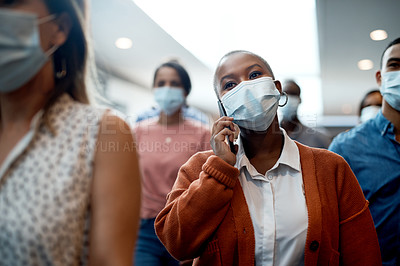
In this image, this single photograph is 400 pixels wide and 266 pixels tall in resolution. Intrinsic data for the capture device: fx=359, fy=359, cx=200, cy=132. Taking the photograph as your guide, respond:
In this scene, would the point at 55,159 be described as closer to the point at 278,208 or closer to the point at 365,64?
the point at 278,208

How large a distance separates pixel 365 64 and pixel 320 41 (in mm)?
1157

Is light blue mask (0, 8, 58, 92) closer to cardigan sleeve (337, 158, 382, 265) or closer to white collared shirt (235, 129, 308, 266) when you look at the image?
white collared shirt (235, 129, 308, 266)

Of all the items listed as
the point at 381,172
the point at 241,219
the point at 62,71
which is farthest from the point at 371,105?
the point at 62,71

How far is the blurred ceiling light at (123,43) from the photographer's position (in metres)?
4.86

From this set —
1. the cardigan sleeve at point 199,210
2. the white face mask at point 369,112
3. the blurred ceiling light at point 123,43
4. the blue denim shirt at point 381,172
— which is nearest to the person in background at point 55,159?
the cardigan sleeve at point 199,210

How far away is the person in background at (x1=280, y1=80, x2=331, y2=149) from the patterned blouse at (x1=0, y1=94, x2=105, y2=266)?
2.06 m

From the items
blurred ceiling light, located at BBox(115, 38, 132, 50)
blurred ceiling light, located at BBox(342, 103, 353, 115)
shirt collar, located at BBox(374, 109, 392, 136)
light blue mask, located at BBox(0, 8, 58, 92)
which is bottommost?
blurred ceiling light, located at BBox(342, 103, 353, 115)

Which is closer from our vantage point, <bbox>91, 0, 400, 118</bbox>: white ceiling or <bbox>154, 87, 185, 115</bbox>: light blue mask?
<bbox>154, 87, 185, 115</bbox>: light blue mask

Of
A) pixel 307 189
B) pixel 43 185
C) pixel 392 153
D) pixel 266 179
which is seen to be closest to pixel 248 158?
pixel 266 179

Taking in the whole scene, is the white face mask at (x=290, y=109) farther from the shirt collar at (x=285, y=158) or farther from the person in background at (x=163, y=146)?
the shirt collar at (x=285, y=158)

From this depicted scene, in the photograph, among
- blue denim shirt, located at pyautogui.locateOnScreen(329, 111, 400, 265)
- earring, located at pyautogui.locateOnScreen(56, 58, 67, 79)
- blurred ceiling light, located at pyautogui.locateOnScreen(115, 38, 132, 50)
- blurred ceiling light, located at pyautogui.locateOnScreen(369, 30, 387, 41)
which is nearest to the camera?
earring, located at pyautogui.locateOnScreen(56, 58, 67, 79)

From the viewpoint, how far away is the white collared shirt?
1289 millimetres

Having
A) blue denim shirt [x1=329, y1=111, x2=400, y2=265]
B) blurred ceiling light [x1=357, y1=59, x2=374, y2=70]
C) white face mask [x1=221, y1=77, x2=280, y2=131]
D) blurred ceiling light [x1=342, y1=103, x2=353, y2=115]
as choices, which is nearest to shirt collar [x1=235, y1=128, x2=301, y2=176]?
white face mask [x1=221, y1=77, x2=280, y2=131]

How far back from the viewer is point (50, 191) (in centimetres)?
82
